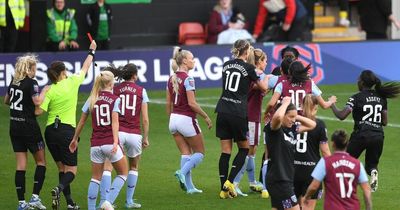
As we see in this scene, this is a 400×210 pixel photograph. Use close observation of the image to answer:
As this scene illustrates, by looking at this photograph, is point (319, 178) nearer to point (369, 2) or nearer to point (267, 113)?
point (267, 113)

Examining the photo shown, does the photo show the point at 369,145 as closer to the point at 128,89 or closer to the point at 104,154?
the point at 128,89

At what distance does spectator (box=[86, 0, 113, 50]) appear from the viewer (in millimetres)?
26812

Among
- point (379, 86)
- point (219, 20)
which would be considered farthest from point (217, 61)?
point (379, 86)

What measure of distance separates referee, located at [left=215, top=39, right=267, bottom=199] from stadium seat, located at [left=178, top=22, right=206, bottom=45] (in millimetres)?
12367

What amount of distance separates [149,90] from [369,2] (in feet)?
21.2

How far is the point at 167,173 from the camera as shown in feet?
60.4

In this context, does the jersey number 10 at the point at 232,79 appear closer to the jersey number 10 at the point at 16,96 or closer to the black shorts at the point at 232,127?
the black shorts at the point at 232,127

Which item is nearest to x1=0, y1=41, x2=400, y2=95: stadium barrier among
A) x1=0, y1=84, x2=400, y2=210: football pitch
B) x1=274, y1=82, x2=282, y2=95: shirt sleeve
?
x1=0, y1=84, x2=400, y2=210: football pitch

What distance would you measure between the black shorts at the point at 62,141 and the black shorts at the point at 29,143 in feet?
0.75

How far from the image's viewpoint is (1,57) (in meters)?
24.2

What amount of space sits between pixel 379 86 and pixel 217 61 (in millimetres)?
10074

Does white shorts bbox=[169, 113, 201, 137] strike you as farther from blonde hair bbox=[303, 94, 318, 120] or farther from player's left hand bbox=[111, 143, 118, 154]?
blonde hair bbox=[303, 94, 318, 120]

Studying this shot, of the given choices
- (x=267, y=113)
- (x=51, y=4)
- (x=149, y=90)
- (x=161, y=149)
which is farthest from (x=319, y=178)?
(x=51, y=4)

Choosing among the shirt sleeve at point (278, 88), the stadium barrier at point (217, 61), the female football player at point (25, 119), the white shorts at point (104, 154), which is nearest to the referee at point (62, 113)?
the female football player at point (25, 119)
